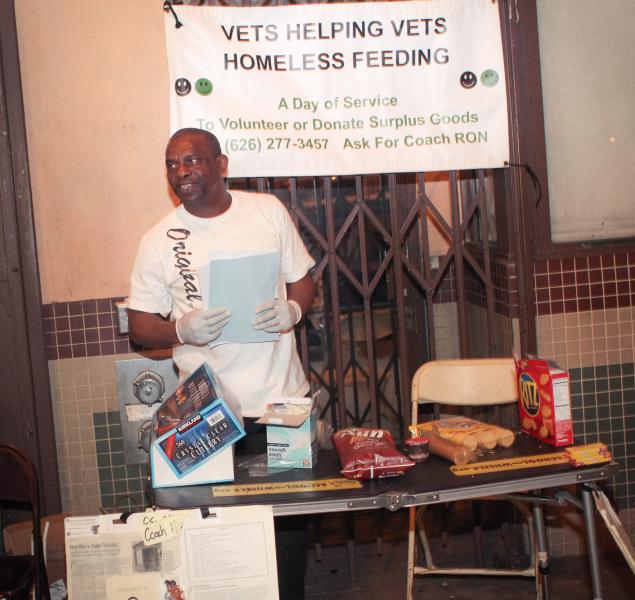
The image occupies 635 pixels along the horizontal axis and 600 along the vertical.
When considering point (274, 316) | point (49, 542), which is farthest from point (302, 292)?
point (49, 542)

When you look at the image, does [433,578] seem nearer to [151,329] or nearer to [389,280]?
[389,280]

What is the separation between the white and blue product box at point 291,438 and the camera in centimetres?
254

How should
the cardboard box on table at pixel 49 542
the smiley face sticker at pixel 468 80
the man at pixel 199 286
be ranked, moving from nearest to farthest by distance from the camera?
the man at pixel 199 286, the cardboard box on table at pixel 49 542, the smiley face sticker at pixel 468 80

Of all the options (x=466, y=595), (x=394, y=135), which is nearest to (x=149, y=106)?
(x=394, y=135)

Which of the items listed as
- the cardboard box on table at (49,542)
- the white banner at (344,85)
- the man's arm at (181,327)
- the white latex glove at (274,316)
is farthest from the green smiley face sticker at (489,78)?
the cardboard box on table at (49,542)

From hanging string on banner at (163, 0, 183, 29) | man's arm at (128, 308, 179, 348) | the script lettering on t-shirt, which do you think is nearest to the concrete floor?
man's arm at (128, 308, 179, 348)

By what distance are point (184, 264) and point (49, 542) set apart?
133 centimetres

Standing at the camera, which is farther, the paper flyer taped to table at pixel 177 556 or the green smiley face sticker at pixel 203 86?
the green smiley face sticker at pixel 203 86

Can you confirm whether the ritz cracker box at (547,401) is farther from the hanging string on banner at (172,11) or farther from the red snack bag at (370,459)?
the hanging string on banner at (172,11)

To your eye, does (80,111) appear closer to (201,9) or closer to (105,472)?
(201,9)

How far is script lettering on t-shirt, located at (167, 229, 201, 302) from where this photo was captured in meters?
3.00

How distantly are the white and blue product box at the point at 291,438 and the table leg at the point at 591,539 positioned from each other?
82 cm

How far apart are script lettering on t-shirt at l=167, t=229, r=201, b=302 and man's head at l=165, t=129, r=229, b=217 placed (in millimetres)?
105

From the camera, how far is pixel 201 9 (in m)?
3.44
